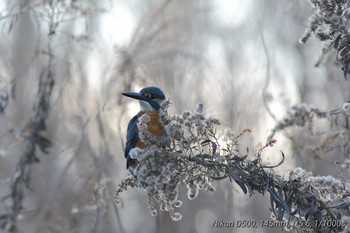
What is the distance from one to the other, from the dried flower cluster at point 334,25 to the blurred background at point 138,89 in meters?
0.83

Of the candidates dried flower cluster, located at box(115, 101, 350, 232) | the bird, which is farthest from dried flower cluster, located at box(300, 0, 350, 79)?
the bird

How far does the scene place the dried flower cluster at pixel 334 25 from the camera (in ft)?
8.33

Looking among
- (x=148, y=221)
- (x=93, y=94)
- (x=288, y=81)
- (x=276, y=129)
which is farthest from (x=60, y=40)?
(x=148, y=221)

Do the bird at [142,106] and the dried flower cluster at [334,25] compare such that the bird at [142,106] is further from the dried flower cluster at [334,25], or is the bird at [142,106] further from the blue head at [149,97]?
the dried flower cluster at [334,25]

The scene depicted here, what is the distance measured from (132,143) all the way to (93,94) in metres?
1.43

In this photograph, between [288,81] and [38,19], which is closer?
[38,19]

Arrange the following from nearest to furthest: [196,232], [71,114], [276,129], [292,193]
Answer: [292,193]
[276,129]
[71,114]
[196,232]

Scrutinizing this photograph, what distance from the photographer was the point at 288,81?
6.72 m

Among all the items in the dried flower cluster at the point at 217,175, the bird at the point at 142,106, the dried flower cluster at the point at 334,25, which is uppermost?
the bird at the point at 142,106

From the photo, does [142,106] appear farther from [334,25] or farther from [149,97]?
[334,25]

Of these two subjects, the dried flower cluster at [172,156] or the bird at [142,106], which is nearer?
the dried flower cluster at [172,156]

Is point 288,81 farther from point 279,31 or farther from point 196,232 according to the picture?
point 196,232

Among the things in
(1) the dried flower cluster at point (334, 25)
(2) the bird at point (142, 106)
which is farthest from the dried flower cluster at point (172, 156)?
(2) the bird at point (142, 106)

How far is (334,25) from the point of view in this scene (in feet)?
8.36
